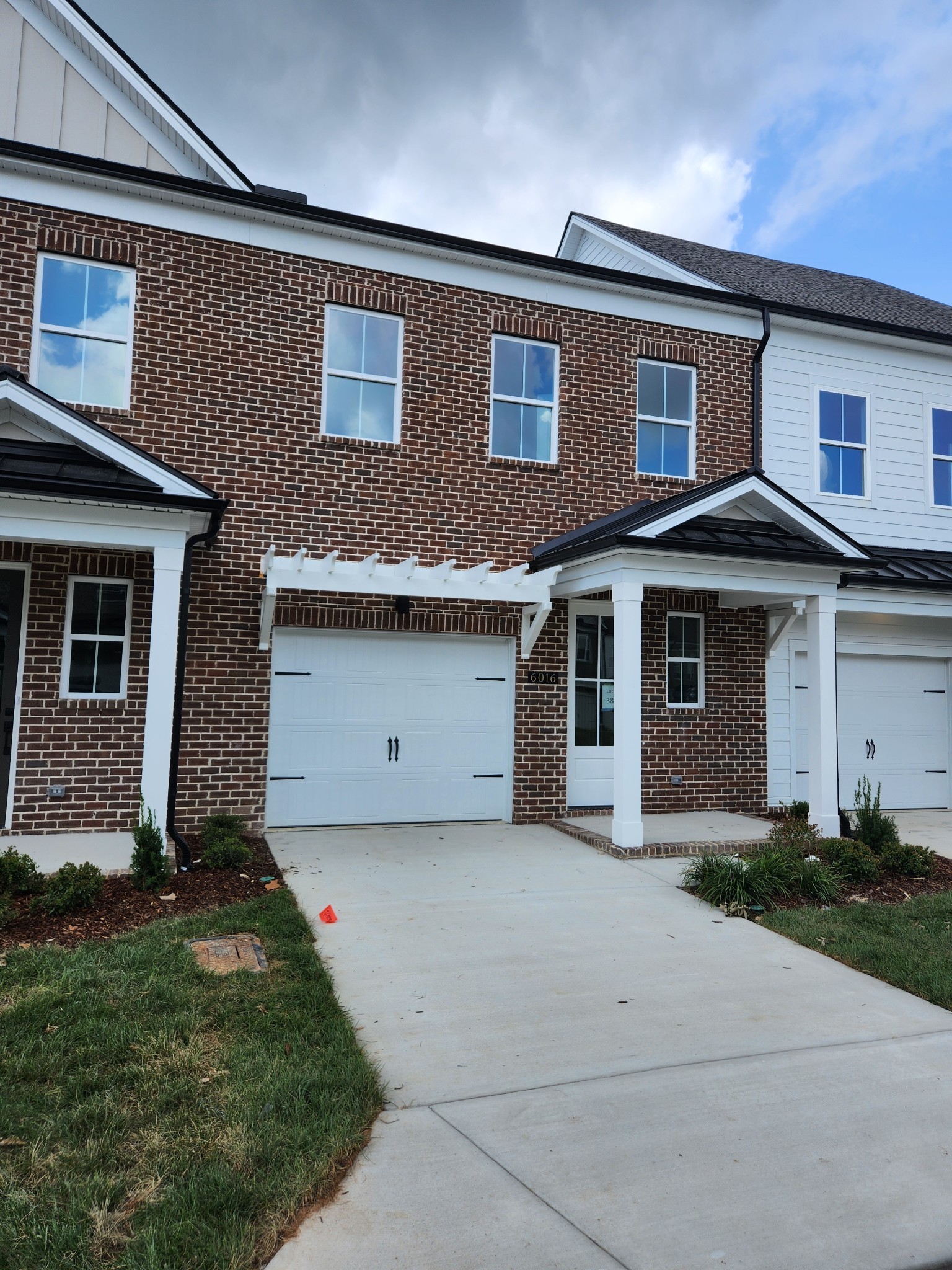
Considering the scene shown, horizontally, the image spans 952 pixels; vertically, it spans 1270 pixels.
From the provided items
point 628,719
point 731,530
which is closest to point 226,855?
point 628,719

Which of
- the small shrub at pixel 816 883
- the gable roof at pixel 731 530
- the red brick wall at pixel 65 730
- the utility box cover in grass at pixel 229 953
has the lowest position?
the utility box cover in grass at pixel 229 953

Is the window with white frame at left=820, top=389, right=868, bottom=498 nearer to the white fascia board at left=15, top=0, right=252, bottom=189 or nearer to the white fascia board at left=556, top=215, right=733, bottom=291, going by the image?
the white fascia board at left=556, top=215, right=733, bottom=291

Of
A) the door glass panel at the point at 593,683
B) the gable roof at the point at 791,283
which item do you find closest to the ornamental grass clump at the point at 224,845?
the door glass panel at the point at 593,683

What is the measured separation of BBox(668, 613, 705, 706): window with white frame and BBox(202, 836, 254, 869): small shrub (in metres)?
5.63

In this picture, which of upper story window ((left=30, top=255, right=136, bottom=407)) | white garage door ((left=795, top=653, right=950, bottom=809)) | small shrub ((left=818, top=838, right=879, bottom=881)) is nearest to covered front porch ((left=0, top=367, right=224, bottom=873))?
upper story window ((left=30, top=255, right=136, bottom=407))

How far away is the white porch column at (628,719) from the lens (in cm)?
838

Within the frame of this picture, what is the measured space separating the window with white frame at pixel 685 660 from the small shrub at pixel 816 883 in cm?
352

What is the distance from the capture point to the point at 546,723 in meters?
10.1

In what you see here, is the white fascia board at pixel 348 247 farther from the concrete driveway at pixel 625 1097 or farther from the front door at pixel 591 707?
the concrete driveway at pixel 625 1097

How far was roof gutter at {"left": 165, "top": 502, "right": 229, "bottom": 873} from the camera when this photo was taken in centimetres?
771

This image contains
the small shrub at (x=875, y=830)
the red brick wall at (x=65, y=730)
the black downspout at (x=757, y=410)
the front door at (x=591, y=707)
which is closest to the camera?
the red brick wall at (x=65, y=730)

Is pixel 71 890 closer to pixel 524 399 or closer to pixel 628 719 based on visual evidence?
pixel 628 719

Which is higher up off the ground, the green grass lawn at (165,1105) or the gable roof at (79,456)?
the gable roof at (79,456)

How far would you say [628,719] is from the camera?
8.38 m
